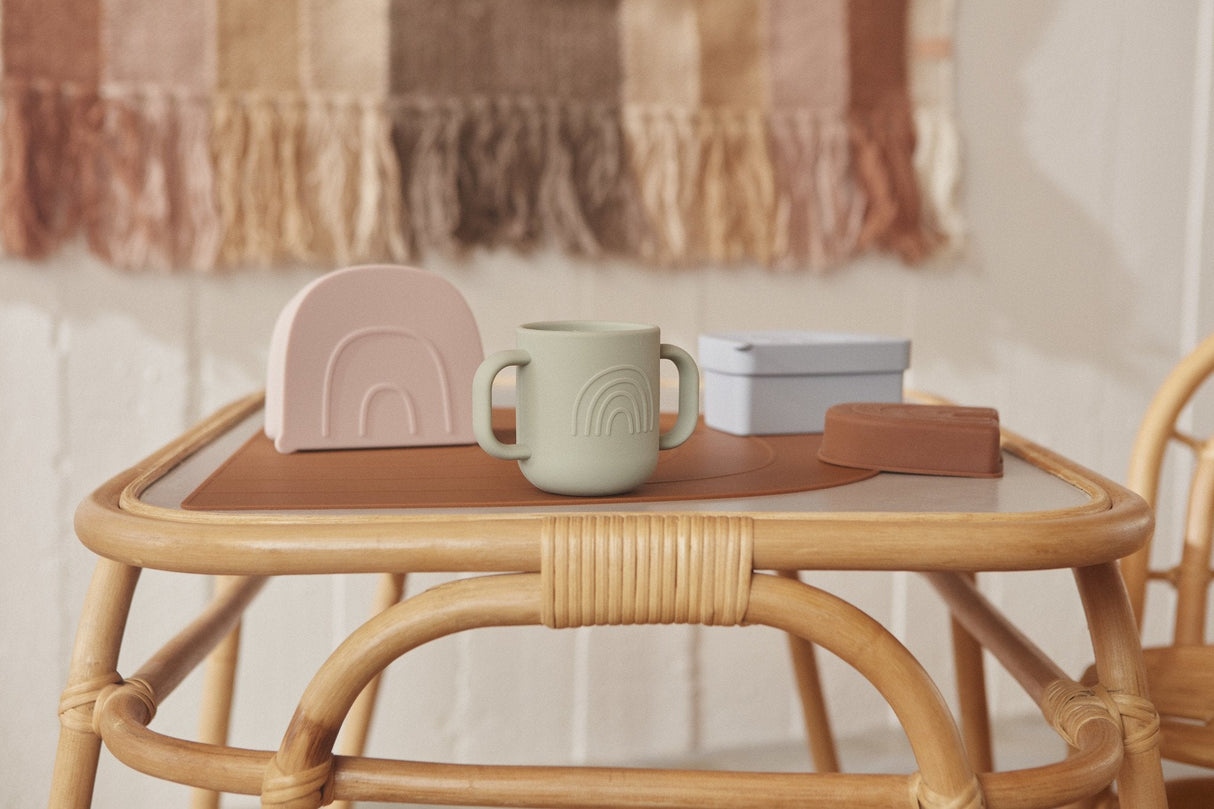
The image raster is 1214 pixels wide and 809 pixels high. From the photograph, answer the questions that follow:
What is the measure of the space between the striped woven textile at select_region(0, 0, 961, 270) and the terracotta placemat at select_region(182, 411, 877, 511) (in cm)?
57

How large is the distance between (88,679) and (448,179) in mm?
822

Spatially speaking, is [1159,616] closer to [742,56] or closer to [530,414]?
[742,56]

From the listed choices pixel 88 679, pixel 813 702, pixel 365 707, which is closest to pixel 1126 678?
pixel 88 679

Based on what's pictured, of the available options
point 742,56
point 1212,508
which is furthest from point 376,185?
point 1212,508

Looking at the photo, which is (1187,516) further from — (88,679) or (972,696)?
(88,679)

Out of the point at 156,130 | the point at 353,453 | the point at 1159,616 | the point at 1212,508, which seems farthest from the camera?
the point at 1159,616

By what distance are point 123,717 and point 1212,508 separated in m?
0.85

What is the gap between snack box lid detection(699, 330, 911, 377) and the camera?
791mm

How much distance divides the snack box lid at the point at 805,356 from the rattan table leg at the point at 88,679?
1.39 ft

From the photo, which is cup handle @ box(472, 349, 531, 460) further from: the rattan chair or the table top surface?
the rattan chair

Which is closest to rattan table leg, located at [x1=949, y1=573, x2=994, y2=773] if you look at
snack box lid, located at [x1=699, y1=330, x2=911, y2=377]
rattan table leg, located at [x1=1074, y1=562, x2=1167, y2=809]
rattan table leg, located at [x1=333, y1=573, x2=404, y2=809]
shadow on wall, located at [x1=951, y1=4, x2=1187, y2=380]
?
snack box lid, located at [x1=699, y1=330, x2=911, y2=377]

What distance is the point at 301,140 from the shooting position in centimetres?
126

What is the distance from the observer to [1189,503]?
3.08 feet

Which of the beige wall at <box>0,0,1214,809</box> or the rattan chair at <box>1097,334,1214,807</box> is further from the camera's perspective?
the beige wall at <box>0,0,1214,809</box>
